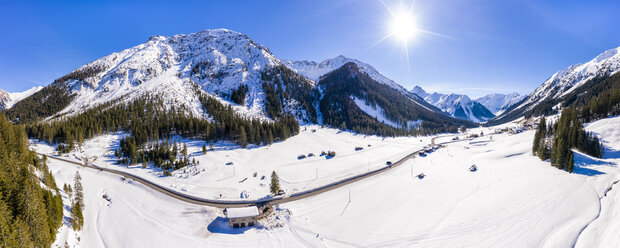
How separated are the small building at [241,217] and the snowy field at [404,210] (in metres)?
1.39

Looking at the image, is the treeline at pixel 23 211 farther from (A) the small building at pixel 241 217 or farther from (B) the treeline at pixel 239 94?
(B) the treeline at pixel 239 94

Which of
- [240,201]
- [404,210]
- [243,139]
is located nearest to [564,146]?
[404,210]

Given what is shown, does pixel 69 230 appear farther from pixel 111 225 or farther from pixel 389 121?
pixel 389 121

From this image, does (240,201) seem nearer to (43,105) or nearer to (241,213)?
(241,213)

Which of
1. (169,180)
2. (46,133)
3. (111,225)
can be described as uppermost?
(46,133)

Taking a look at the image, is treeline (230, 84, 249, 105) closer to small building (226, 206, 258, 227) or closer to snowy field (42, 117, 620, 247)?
snowy field (42, 117, 620, 247)

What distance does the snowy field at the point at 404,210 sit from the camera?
2933 centimetres

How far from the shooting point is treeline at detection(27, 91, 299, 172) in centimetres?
7706

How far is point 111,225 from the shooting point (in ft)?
132

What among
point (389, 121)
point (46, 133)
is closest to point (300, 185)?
point (46, 133)

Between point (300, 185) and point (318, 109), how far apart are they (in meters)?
137

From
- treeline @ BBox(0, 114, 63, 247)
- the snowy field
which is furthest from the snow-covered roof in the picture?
treeline @ BBox(0, 114, 63, 247)

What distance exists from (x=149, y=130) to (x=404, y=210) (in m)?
108

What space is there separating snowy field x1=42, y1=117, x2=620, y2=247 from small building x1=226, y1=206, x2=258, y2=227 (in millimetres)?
1393
